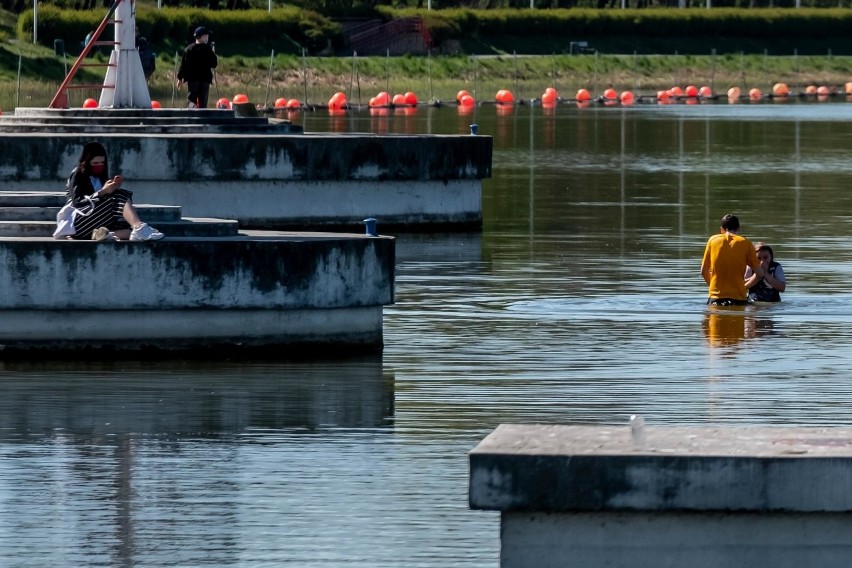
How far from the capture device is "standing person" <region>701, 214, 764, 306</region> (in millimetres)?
18281

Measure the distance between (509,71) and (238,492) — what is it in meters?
88.7

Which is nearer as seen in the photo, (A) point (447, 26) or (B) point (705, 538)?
(B) point (705, 538)

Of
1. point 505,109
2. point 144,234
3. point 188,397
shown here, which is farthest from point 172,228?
point 505,109

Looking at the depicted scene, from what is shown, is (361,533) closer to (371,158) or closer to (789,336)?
(789,336)

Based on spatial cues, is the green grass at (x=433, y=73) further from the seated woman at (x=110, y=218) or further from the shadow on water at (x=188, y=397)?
the shadow on water at (x=188, y=397)

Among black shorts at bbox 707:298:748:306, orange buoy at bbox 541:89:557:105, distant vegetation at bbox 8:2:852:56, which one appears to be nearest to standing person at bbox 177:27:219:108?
black shorts at bbox 707:298:748:306

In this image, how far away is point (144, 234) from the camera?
14711 mm

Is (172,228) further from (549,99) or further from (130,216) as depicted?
(549,99)

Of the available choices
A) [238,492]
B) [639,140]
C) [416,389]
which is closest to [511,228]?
[416,389]

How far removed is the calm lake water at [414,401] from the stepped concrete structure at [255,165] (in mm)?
965

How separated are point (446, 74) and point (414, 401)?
8269 cm

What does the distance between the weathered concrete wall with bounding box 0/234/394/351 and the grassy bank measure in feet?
167

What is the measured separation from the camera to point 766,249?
18.9 metres

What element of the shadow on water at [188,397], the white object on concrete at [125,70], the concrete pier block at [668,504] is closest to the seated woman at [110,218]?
the shadow on water at [188,397]
